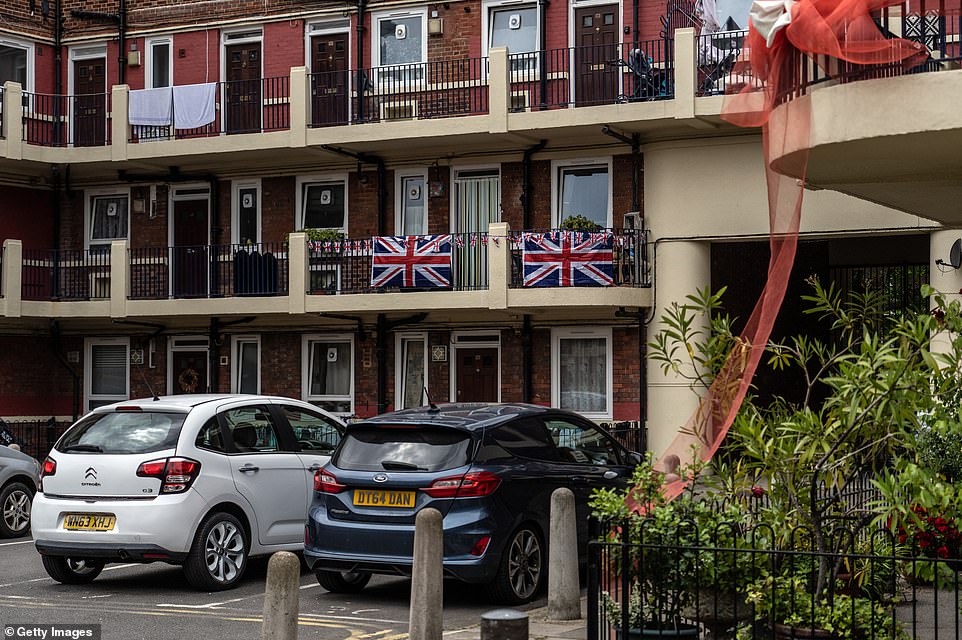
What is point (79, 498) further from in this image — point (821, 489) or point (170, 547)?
point (821, 489)

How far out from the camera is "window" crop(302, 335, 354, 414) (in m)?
27.3

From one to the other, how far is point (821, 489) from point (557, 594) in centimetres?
268

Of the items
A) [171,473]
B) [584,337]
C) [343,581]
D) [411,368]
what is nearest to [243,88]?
[411,368]

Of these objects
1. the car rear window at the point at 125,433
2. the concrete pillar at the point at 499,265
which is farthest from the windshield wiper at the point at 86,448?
the concrete pillar at the point at 499,265

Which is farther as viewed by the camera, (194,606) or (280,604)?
(194,606)

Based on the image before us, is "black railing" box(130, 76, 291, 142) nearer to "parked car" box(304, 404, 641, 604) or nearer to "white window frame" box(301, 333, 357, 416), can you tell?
"white window frame" box(301, 333, 357, 416)

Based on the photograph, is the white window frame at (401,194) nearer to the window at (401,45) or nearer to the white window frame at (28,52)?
the window at (401,45)

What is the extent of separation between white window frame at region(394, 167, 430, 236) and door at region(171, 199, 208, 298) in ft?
12.5

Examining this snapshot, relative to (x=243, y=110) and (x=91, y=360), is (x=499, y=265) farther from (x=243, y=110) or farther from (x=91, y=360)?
(x=91, y=360)

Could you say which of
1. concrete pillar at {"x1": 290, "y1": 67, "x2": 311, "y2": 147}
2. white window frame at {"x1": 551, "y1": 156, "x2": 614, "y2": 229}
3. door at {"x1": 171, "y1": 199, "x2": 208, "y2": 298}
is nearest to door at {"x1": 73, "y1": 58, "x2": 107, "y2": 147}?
door at {"x1": 171, "y1": 199, "x2": 208, "y2": 298}

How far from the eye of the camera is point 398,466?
12.2m

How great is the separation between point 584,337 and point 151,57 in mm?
10995

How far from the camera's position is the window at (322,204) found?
27.3 m

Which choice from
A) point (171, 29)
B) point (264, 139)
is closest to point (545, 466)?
point (264, 139)
